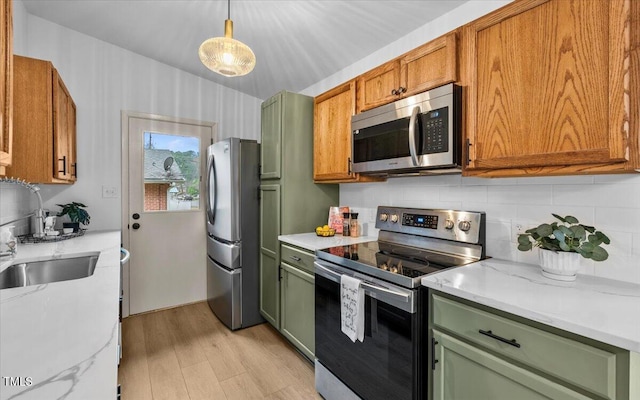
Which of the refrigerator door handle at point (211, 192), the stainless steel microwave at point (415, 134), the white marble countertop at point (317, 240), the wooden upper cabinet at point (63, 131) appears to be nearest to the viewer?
the stainless steel microwave at point (415, 134)

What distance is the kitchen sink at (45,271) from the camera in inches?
61.9

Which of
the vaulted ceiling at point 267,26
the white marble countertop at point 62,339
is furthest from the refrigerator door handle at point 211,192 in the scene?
the white marble countertop at point 62,339

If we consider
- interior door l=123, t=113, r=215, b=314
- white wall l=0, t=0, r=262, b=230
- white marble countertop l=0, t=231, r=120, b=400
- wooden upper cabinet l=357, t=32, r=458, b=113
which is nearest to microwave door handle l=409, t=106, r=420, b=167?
wooden upper cabinet l=357, t=32, r=458, b=113

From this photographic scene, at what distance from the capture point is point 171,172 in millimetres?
3287

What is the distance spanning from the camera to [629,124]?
1.04 meters

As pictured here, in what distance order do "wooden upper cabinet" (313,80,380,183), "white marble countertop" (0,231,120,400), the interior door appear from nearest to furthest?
"white marble countertop" (0,231,120,400)
"wooden upper cabinet" (313,80,380,183)
the interior door

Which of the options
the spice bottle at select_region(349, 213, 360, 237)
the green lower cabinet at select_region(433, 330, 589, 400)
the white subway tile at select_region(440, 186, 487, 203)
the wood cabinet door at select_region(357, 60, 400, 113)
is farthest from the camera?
the spice bottle at select_region(349, 213, 360, 237)

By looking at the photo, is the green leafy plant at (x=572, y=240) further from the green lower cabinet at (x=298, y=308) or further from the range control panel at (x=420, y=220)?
the green lower cabinet at (x=298, y=308)

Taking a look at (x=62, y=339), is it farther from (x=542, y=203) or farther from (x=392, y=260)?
(x=542, y=203)

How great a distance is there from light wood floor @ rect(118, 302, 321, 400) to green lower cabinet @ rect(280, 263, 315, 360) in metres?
0.17

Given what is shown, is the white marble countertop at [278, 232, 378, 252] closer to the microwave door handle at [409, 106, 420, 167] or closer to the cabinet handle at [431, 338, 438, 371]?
the microwave door handle at [409, 106, 420, 167]

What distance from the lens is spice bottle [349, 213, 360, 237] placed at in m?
2.48

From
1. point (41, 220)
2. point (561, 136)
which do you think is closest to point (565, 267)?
point (561, 136)

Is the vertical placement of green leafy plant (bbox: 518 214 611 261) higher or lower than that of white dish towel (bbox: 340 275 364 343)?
higher
